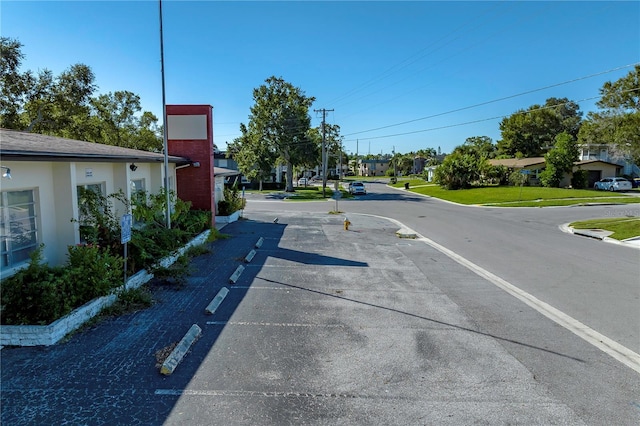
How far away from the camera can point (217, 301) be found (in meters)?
8.34

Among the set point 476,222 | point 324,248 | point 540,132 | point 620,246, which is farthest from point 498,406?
point 540,132

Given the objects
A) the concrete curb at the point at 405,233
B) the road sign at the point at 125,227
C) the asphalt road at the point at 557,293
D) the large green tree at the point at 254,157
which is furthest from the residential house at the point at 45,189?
the large green tree at the point at 254,157

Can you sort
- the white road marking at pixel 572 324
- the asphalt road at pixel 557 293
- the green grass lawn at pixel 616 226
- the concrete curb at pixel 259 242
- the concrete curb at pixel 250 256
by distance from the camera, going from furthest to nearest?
the green grass lawn at pixel 616 226 < the concrete curb at pixel 259 242 < the concrete curb at pixel 250 256 < the white road marking at pixel 572 324 < the asphalt road at pixel 557 293

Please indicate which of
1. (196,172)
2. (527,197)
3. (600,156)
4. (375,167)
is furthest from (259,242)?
(375,167)

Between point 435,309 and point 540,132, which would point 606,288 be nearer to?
point 435,309

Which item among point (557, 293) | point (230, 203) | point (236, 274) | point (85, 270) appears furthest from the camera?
point (230, 203)

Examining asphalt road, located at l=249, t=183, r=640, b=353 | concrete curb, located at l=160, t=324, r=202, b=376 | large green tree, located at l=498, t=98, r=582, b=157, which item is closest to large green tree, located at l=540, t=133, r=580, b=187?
asphalt road, located at l=249, t=183, r=640, b=353

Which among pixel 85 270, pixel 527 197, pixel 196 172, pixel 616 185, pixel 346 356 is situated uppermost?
pixel 196 172

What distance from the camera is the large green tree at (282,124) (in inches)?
1908

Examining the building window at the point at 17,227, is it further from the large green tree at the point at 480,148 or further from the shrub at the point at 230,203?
the large green tree at the point at 480,148

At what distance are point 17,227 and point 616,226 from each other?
25.4 meters

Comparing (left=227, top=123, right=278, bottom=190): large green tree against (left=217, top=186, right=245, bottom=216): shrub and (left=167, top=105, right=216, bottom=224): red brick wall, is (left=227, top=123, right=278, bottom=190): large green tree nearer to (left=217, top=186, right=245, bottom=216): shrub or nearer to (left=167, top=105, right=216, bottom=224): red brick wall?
(left=217, top=186, right=245, bottom=216): shrub

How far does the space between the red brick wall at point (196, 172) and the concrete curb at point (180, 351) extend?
1226 cm

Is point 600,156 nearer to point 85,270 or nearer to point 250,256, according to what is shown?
point 250,256
